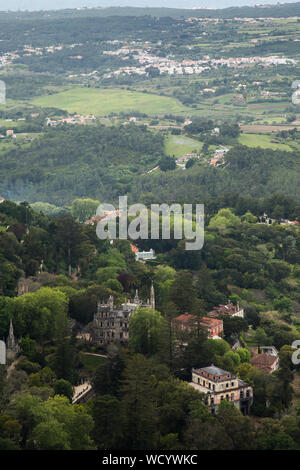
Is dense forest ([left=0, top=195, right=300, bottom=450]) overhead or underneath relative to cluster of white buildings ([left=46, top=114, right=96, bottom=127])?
overhead

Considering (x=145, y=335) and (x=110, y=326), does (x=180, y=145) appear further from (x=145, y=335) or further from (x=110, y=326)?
(x=145, y=335)

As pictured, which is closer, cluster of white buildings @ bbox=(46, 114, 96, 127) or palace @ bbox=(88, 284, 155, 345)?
palace @ bbox=(88, 284, 155, 345)

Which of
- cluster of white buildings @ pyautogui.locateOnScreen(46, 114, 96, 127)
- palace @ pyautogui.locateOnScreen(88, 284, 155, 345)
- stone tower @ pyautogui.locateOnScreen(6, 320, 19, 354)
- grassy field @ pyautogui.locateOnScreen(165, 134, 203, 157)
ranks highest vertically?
stone tower @ pyautogui.locateOnScreen(6, 320, 19, 354)

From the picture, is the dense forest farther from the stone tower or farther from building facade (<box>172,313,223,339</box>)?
building facade (<box>172,313,223,339</box>)

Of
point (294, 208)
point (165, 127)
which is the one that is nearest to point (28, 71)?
point (165, 127)

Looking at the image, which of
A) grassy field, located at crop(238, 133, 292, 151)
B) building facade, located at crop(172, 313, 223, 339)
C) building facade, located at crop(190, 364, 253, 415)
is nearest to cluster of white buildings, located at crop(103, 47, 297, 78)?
grassy field, located at crop(238, 133, 292, 151)

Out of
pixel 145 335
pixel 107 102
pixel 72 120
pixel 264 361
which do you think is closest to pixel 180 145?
pixel 72 120
